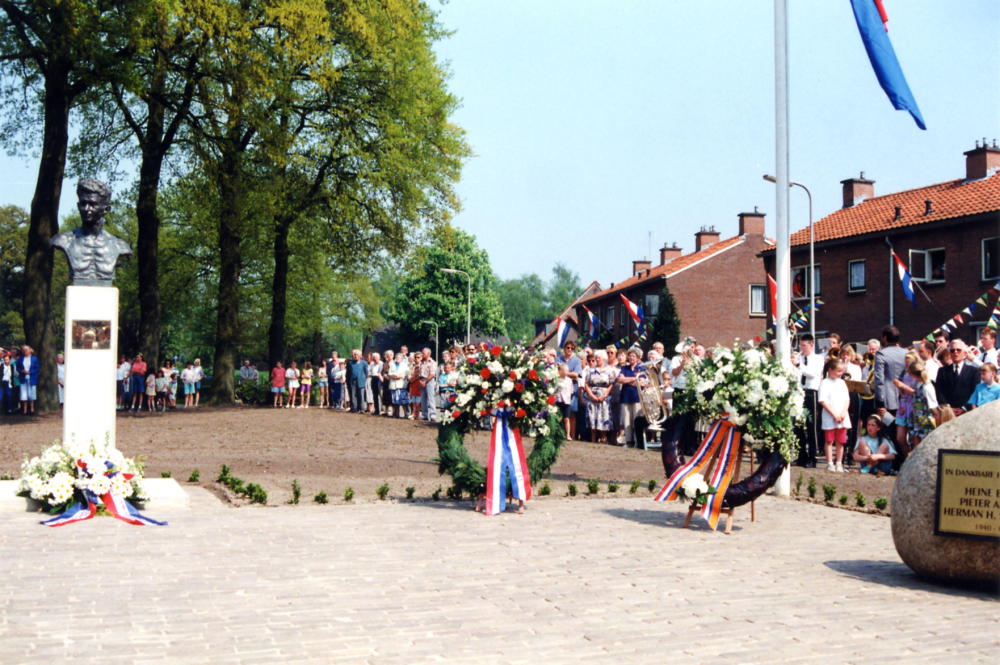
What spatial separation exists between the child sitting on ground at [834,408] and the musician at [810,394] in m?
0.38

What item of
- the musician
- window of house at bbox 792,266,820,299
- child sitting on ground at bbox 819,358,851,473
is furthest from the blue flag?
window of house at bbox 792,266,820,299

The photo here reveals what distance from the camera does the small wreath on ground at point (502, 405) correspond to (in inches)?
390

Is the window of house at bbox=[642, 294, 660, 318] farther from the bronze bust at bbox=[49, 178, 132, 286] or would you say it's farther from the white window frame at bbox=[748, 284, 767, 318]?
the bronze bust at bbox=[49, 178, 132, 286]

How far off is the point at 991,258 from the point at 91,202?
29.5 meters

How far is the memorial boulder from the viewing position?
6.29 m

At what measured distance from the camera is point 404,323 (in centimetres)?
8012

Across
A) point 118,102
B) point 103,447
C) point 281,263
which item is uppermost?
point 118,102

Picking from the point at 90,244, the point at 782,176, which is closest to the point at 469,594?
the point at 90,244

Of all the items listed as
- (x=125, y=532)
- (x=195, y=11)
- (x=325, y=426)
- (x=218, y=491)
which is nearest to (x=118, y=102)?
(x=195, y=11)

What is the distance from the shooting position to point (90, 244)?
34.8ft

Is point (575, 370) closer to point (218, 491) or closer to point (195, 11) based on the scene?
point (218, 491)

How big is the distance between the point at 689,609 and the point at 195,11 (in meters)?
21.1

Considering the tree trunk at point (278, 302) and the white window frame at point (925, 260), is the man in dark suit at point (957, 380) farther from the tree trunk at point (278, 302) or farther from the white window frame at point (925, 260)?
the tree trunk at point (278, 302)

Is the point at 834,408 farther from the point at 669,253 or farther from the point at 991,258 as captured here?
the point at 669,253
